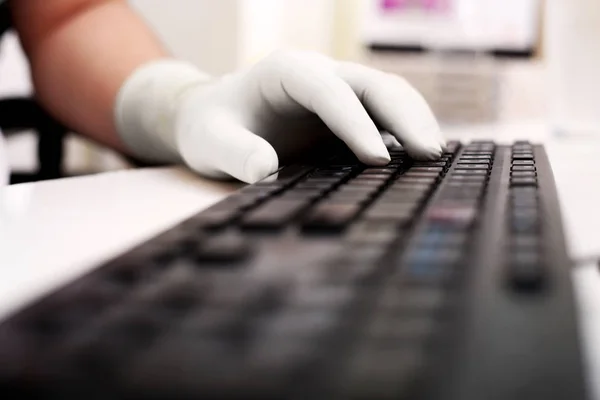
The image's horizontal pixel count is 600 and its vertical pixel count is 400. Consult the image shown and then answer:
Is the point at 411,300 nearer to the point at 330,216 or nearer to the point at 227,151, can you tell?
the point at 330,216

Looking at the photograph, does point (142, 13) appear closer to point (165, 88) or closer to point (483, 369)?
point (165, 88)

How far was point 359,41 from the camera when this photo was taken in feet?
4.75

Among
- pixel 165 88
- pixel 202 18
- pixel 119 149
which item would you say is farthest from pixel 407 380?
pixel 202 18

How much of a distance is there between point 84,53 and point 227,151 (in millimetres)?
330

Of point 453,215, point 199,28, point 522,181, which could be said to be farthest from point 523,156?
point 199,28

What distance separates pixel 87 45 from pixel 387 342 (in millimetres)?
639

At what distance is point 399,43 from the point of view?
1440 mm

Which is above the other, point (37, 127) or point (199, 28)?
point (199, 28)

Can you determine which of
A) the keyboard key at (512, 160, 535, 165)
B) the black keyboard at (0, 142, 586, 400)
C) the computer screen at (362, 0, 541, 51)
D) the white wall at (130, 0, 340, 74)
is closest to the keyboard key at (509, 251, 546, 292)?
the black keyboard at (0, 142, 586, 400)

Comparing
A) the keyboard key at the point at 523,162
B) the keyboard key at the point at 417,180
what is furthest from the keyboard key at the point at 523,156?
the keyboard key at the point at 417,180

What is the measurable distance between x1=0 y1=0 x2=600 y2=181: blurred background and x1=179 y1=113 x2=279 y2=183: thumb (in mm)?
564

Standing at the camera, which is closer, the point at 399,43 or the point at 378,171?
the point at 378,171

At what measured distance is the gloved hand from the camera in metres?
0.45

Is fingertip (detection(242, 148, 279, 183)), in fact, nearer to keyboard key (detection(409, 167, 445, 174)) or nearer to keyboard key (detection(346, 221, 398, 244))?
keyboard key (detection(409, 167, 445, 174))
